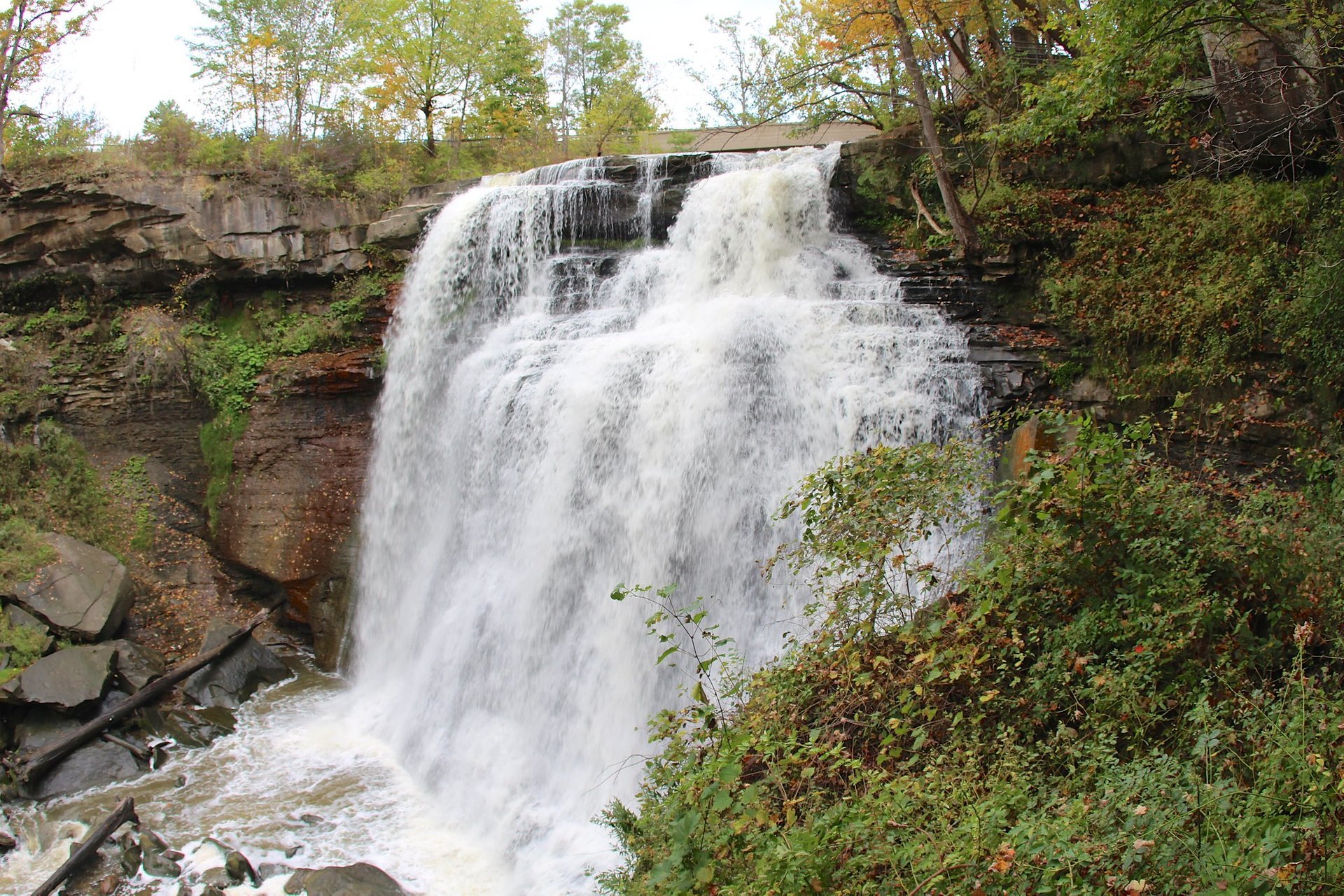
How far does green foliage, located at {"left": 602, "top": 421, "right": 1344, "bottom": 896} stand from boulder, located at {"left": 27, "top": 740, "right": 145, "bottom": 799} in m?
6.53

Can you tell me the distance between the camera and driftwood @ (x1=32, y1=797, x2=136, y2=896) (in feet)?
23.1

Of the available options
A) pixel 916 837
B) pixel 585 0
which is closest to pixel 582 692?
pixel 916 837

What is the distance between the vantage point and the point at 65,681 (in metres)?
9.64

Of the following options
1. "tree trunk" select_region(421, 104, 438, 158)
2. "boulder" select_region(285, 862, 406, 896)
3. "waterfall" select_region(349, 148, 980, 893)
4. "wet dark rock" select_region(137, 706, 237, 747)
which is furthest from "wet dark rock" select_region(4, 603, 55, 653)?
"tree trunk" select_region(421, 104, 438, 158)

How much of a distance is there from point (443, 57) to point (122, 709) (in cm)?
1691

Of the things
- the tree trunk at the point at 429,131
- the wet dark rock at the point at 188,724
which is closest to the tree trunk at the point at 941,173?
the wet dark rock at the point at 188,724

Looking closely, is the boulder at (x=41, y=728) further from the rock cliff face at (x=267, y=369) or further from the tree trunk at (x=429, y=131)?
the tree trunk at (x=429, y=131)

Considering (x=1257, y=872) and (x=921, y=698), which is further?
(x=921, y=698)

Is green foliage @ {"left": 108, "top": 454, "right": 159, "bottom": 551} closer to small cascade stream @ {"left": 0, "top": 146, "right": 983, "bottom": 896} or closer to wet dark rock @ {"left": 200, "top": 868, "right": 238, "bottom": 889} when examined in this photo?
small cascade stream @ {"left": 0, "top": 146, "right": 983, "bottom": 896}

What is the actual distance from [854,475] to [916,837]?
2.60 metres

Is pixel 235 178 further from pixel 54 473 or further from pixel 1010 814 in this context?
pixel 1010 814

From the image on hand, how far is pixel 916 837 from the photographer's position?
149 inches

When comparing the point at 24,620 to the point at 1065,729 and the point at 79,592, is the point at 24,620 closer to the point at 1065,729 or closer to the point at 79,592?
the point at 79,592

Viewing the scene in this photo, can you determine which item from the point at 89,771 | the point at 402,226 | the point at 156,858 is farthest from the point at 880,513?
the point at 402,226
